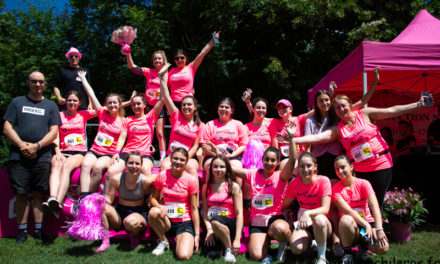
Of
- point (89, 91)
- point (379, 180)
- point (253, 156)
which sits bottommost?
point (379, 180)

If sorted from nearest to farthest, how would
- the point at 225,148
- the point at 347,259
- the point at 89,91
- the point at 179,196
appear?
the point at 347,259, the point at 179,196, the point at 225,148, the point at 89,91

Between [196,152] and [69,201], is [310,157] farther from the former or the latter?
[69,201]

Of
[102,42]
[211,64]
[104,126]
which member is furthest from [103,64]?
[104,126]

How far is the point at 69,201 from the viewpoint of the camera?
13.3 ft

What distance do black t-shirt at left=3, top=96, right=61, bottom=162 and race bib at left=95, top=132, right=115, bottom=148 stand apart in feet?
1.88

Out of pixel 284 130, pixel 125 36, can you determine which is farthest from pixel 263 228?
pixel 125 36

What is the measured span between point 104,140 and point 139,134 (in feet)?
1.53

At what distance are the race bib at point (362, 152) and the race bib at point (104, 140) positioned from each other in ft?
9.90

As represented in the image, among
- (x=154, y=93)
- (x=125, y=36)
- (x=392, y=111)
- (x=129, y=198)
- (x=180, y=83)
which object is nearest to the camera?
(x=392, y=111)

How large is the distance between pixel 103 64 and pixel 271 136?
905cm

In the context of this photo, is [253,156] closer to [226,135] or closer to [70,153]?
[226,135]

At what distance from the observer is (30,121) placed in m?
3.84

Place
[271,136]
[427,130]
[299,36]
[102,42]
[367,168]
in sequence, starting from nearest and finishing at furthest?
[367,168] → [271,136] → [427,130] → [299,36] → [102,42]

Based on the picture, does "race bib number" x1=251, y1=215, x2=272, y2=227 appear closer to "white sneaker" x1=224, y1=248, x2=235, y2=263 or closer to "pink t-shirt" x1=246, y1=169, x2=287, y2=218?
"pink t-shirt" x1=246, y1=169, x2=287, y2=218
